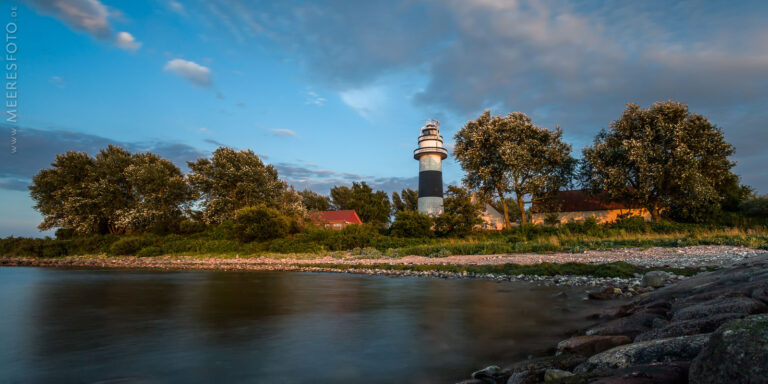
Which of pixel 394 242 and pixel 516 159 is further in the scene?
pixel 516 159

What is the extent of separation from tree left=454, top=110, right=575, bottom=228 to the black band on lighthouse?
5.33 metres

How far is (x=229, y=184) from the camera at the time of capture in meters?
33.7

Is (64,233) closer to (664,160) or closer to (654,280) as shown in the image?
(654,280)

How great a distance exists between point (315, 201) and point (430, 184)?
80.7 ft

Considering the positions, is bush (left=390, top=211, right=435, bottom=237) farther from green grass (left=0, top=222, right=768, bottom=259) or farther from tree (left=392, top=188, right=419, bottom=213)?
tree (left=392, top=188, right=419, bottom=213)

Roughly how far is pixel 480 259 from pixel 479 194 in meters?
16.3

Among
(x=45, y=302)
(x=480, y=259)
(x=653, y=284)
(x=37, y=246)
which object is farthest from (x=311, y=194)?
(x=653, y=284)

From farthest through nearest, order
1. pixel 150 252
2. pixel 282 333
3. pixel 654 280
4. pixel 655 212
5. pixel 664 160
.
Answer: pixel 150 252, pixel 655 212, pixel 664 160, pixel 654 280, pixel 282 333

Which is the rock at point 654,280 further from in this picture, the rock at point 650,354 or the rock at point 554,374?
the rock at point 554,374

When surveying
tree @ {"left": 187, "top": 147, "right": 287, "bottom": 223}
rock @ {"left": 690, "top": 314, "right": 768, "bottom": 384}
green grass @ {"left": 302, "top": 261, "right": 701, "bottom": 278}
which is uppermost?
tree @ {"left": 187, "top": 147, "right": 287, "bottom": 223}

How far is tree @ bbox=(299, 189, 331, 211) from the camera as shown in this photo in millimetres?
57094

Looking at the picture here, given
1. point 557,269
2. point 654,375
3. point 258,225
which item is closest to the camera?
point 654,375

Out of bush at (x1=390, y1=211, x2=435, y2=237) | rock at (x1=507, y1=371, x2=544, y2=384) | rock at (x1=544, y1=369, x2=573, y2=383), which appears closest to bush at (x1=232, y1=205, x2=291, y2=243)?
bush at (x1=390, y1=211, x2=435, y2=237)

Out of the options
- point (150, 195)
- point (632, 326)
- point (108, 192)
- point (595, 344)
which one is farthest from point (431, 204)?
point (595, 344)
